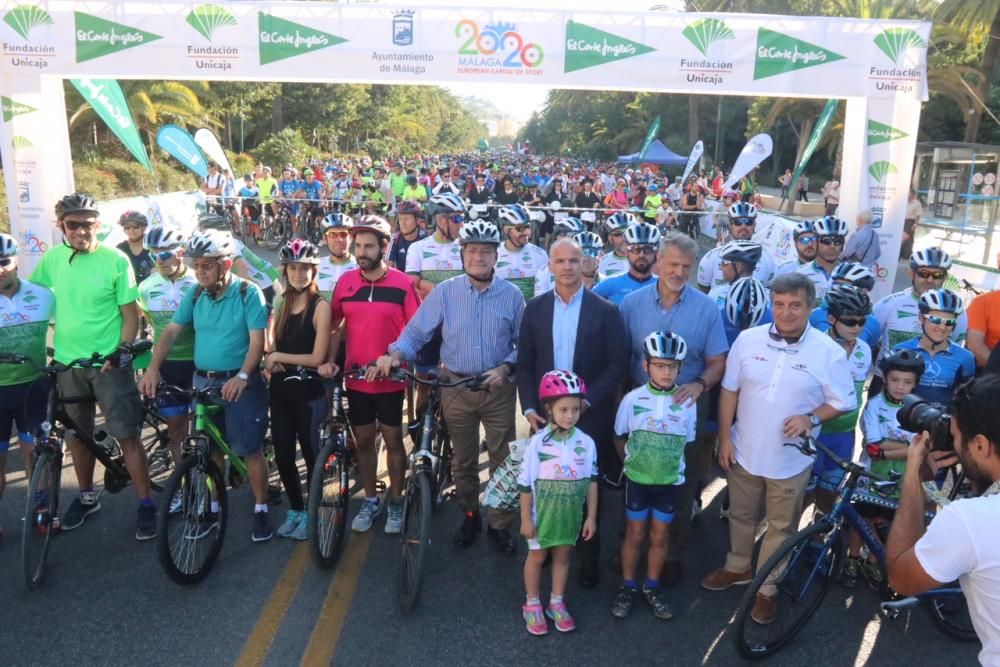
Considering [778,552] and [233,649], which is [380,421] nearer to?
[233,649]

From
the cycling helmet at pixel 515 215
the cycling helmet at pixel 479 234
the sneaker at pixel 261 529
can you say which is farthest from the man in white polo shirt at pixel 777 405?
the sneaker at pixel 261 529

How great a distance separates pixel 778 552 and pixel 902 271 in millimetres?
15802

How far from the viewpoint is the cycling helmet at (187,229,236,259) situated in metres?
4.44

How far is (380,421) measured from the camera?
16.1 feet

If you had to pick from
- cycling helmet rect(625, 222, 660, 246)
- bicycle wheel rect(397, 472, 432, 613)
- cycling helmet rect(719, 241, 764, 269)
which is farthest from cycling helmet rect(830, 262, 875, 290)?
bicycle wheel rect(397, 472, 432, 613)

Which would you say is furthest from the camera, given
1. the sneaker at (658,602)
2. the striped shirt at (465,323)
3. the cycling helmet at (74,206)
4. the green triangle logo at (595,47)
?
the green triangle logo at (595,47)

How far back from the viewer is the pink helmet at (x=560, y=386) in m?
3.79

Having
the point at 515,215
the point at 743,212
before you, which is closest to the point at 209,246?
the point at 515,215

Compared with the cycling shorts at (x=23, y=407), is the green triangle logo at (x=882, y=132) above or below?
above

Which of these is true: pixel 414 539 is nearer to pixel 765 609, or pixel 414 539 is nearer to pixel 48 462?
pixel 765 609

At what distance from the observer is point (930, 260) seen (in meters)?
5.38

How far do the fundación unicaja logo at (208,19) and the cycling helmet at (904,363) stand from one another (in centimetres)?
928

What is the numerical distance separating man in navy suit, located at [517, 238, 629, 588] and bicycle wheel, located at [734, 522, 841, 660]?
99 centimetres

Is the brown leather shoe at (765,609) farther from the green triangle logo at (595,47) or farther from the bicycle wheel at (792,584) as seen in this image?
the green triangle logo at (595,47)
